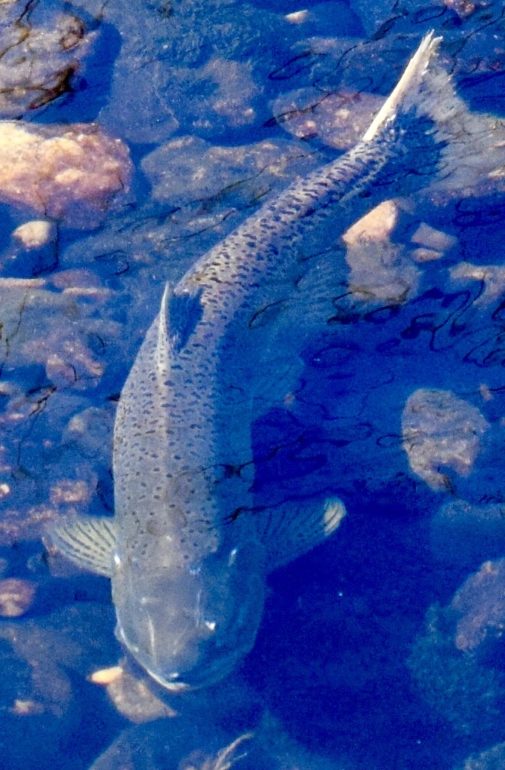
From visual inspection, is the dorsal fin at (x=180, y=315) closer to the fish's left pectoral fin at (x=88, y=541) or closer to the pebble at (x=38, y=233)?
the fish's left pectoral fin at (x=88, y=541)

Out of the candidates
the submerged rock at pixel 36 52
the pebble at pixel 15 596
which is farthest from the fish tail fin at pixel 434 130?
the pebble at pixel 15 596

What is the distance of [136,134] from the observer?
873 centimetres

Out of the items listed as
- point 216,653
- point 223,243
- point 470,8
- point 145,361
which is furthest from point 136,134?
point 216,653

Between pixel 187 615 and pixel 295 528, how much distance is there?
127 cm

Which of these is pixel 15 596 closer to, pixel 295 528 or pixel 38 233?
pixel 295 528

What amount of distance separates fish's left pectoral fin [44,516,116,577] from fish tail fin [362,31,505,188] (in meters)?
4.20

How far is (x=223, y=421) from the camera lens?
598 centimetres

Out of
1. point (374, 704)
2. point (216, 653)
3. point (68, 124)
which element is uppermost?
point (68, 124)

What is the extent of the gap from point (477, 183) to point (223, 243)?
2665 millimetres

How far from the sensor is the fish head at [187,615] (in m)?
5.08

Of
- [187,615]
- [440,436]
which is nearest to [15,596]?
[187,615]

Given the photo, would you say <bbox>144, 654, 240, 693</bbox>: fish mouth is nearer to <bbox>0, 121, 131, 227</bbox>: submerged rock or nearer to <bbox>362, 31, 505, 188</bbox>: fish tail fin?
<bbox>0, 121, 131, 227</bbox>: submerged rock

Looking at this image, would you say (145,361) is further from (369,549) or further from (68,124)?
(68,124)

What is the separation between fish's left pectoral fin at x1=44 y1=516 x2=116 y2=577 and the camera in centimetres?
592
